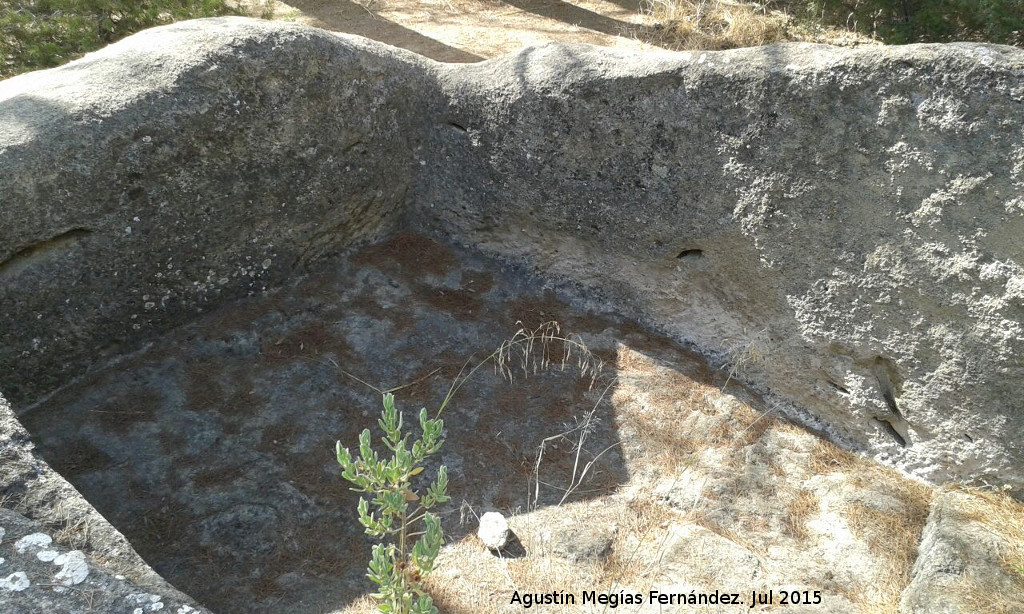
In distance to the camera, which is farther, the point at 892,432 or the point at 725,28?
the point at 725,28

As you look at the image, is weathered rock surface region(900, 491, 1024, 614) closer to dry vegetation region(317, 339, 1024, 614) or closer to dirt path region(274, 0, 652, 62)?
dry vegetation region(317, 339, 1024, 614)

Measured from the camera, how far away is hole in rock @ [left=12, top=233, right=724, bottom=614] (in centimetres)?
301

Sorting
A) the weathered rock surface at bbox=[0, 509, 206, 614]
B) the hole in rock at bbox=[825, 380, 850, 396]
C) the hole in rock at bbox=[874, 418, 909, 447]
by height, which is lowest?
the hole in rock at bbox=[874, 418, 909, 447]

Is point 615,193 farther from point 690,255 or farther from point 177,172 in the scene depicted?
point 177,172

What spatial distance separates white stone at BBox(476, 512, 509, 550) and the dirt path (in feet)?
15.3

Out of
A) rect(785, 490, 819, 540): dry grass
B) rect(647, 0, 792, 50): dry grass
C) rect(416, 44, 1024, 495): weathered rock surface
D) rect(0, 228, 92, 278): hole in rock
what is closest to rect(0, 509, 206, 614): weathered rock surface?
rect(0, 228, 92, 278): hole in rock

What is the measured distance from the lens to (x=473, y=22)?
7.59 m

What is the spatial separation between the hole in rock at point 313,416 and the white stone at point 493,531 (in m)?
0.08

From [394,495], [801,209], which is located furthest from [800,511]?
[394,495]

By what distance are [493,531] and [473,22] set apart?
5720 millimetres

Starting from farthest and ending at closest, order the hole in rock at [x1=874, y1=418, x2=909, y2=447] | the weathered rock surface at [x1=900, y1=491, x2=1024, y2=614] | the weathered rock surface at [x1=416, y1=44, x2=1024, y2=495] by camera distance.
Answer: the hole in rock at [x1=874, y1=418, x2=909, y2=447] → the weathered rock surface at [x1=416, y1=44, x2=1024, y2=495] → the weathered rock surface at [x1=900, y1=491, x2=1024, y2=614]

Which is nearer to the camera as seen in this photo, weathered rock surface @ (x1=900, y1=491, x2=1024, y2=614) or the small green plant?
the small green plant

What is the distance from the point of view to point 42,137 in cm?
317

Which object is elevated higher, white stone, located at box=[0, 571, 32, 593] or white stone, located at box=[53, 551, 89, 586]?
white stone, located at box=[0, 571, 32, 593]
